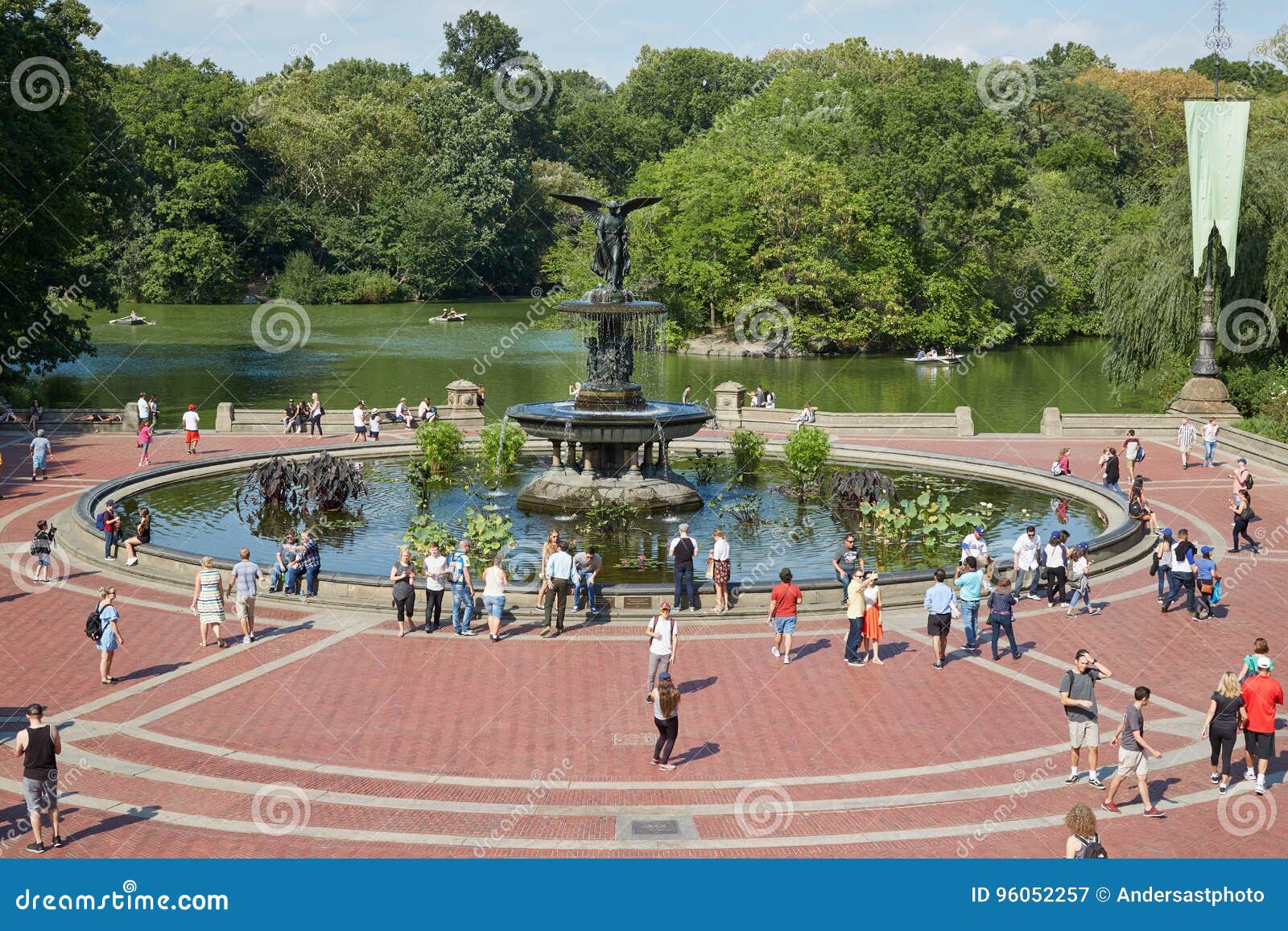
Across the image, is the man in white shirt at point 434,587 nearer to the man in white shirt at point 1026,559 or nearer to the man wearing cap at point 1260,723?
the man in white shirt at point 1026,559

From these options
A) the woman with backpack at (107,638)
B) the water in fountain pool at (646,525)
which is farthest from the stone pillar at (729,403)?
the woman with backpack at (107,638)

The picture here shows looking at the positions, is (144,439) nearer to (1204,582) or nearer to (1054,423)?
(1204,582)

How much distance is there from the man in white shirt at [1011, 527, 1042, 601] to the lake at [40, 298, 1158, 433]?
2617 cm

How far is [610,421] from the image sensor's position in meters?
28.7

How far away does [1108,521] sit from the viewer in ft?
92.1

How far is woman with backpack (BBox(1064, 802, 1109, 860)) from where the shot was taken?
35.0 ft

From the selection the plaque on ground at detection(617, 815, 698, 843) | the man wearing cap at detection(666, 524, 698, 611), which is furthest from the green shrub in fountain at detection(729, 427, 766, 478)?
the plaque on ground at detection(617, 815, 698, 843)

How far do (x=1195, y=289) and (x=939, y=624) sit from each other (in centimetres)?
3368

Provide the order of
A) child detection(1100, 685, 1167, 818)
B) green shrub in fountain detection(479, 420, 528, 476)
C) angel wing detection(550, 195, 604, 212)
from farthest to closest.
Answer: green shrub in fountain detection(479, 420, 528, 476) < angel wing detection(550, 195, 604, 212) < child detection(1100, 685, 1167, 818)

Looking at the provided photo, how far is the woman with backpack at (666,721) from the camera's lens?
14.4 metres

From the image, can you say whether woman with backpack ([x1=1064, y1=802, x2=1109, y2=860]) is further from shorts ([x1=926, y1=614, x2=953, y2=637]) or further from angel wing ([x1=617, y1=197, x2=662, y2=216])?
angel wing ([x1=617, y1=197, x2=662, y2=216])

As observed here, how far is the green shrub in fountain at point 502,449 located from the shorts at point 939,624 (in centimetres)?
1628

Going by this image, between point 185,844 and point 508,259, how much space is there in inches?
4265

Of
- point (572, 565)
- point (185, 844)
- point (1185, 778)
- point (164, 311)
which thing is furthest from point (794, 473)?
point (164, 311)
